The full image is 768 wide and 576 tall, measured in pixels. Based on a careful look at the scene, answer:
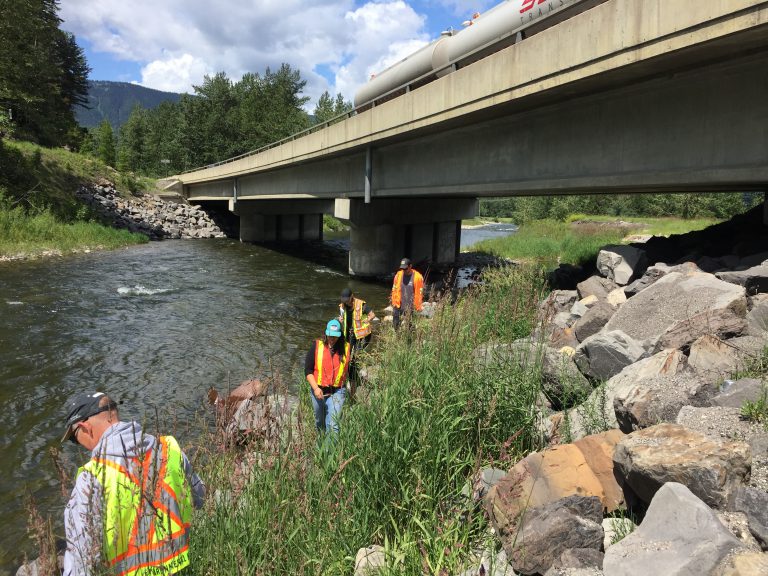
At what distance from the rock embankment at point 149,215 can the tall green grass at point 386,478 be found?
106ft

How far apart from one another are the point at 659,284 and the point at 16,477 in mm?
8188

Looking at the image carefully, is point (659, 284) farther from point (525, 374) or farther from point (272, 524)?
point (272, 524)

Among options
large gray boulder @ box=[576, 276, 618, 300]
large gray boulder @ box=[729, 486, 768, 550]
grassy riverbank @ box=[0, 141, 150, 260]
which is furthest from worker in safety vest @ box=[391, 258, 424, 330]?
grassy riverbank @ box=[0, 141, 150, 260]

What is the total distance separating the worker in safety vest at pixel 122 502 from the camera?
243 centimetres

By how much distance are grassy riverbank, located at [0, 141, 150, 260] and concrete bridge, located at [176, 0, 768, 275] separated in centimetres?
1464

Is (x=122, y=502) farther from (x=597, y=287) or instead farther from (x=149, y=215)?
(x=149, y=215)

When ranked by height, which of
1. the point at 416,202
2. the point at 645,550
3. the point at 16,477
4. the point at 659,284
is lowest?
the point at 16,477

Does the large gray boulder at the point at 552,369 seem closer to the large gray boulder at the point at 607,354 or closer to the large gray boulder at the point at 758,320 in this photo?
the large gray boulder at the point at 607,354

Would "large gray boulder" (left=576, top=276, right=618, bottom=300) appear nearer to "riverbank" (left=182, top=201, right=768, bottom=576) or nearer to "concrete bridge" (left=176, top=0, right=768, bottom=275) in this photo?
"concrete bridge" (left=176, top=0, right=768, bottom=275)

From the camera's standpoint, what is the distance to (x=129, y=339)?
11.5m

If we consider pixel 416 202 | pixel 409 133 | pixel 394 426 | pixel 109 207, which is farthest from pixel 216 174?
pixel 394 426

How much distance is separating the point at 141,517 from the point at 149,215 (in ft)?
128

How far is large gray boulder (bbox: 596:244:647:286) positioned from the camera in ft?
32.0

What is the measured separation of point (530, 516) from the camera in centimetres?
330
